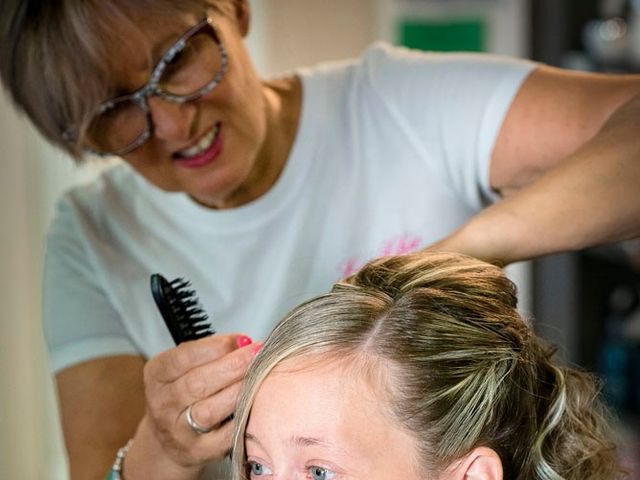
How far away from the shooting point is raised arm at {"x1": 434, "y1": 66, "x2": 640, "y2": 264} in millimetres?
1339

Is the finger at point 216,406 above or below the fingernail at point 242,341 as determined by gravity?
below

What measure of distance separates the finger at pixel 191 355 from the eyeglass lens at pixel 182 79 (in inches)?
13.3

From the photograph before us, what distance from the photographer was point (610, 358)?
3295 mm

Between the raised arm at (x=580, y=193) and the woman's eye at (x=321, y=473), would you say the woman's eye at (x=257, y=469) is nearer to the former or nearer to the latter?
the woman's eye at (x=321, y=473)

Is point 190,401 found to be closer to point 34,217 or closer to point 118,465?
point 118,465

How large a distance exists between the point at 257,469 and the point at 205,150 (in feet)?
1.47

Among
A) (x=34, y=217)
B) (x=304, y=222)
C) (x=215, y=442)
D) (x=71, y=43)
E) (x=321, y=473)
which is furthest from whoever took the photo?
(x=34, y=217)

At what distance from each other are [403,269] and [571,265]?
2134 millimetres

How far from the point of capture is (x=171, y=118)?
1449 millimetres

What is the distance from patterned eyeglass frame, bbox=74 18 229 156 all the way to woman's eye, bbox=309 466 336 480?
0.52m

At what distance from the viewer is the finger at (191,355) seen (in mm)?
1276

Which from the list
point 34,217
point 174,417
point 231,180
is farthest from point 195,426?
point 34,217

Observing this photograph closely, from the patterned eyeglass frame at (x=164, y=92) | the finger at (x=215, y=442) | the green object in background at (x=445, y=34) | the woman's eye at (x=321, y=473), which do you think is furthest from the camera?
the green object in background at (x=445, y=34)

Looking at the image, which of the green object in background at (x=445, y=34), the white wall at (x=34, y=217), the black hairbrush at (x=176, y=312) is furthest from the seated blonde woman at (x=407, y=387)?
the green object in background at (x=445, y=34)
